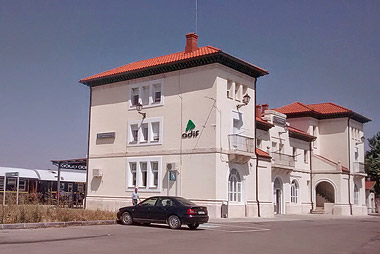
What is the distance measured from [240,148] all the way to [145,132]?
7385 mm


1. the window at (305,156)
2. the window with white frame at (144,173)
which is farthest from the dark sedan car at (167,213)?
the window at (305,156)

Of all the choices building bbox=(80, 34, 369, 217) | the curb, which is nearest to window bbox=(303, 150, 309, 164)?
building bbox=(80, 34, 369, 217)

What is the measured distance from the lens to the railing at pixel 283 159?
3975 cm

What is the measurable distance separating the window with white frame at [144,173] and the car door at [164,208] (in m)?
11.8

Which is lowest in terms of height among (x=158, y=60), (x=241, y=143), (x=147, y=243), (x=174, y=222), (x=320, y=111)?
(x=147, y=243)

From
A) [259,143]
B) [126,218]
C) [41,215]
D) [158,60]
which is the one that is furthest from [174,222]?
[259,143]

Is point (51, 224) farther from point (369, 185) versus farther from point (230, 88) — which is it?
point (369, 185)

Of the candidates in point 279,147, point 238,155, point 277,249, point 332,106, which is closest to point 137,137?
point 238,155

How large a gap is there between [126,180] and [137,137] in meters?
3.27

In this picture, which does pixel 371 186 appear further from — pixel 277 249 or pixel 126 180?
pixel 277 249

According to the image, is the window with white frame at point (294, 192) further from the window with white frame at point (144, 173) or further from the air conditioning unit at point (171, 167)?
the air conditioning unit at point (171, 167)

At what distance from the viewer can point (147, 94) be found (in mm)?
34219

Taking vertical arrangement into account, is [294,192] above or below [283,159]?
below

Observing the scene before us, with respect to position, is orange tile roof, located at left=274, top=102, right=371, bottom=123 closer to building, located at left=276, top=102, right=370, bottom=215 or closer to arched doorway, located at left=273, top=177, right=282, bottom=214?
building, located at left=276, top=102, right=370, bottom=215
